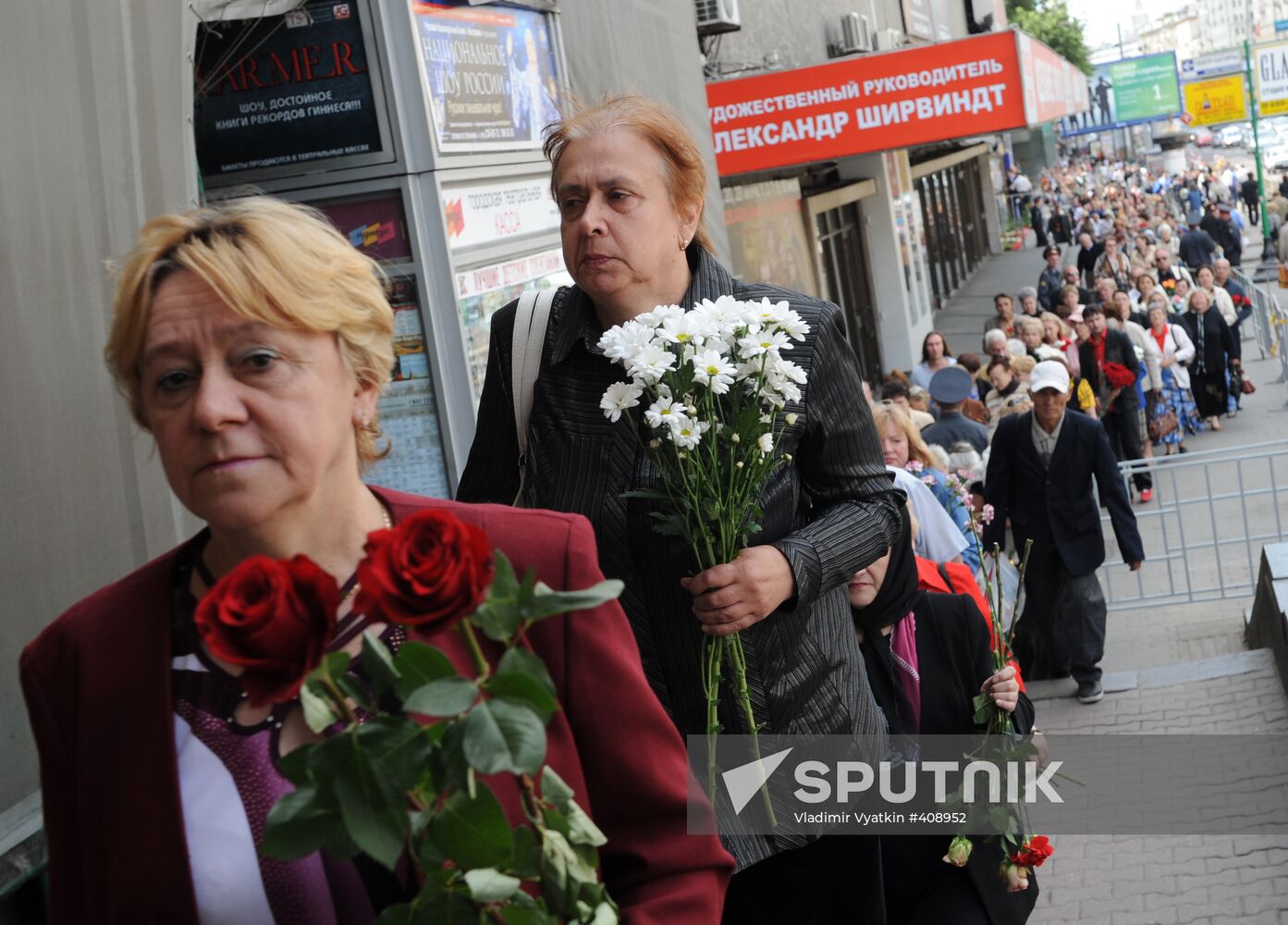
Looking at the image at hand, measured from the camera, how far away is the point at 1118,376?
13.4 metres

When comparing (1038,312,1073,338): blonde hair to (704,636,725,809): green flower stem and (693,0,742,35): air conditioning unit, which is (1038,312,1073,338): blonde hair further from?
(704,636,725,809): green flower stem

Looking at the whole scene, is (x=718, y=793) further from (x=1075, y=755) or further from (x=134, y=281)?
(x=1075, y=755)

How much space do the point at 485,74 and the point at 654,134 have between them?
413cm

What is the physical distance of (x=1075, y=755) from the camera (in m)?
7.95

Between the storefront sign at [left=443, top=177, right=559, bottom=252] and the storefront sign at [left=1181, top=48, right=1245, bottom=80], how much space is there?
48.9m

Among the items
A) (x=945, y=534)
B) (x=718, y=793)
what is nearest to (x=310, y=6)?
(x=945, y=534)

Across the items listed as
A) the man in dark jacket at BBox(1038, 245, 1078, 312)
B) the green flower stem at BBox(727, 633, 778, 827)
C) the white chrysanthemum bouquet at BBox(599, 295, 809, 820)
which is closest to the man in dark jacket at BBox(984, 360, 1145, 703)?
the green flower stem at BBox(727, 633, 778, 827)

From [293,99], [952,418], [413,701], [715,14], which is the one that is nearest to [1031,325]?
[715,14]

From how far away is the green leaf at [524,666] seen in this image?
4.55 ft

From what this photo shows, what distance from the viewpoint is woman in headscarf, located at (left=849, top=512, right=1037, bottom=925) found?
3.55 m

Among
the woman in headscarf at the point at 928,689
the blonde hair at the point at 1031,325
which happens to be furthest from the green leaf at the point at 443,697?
the blonde hair at the point at 1031,325

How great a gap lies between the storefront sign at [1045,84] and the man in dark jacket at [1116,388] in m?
2.03

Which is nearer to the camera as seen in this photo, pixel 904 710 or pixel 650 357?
pixel 650 357

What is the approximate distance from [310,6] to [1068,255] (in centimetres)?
3704
